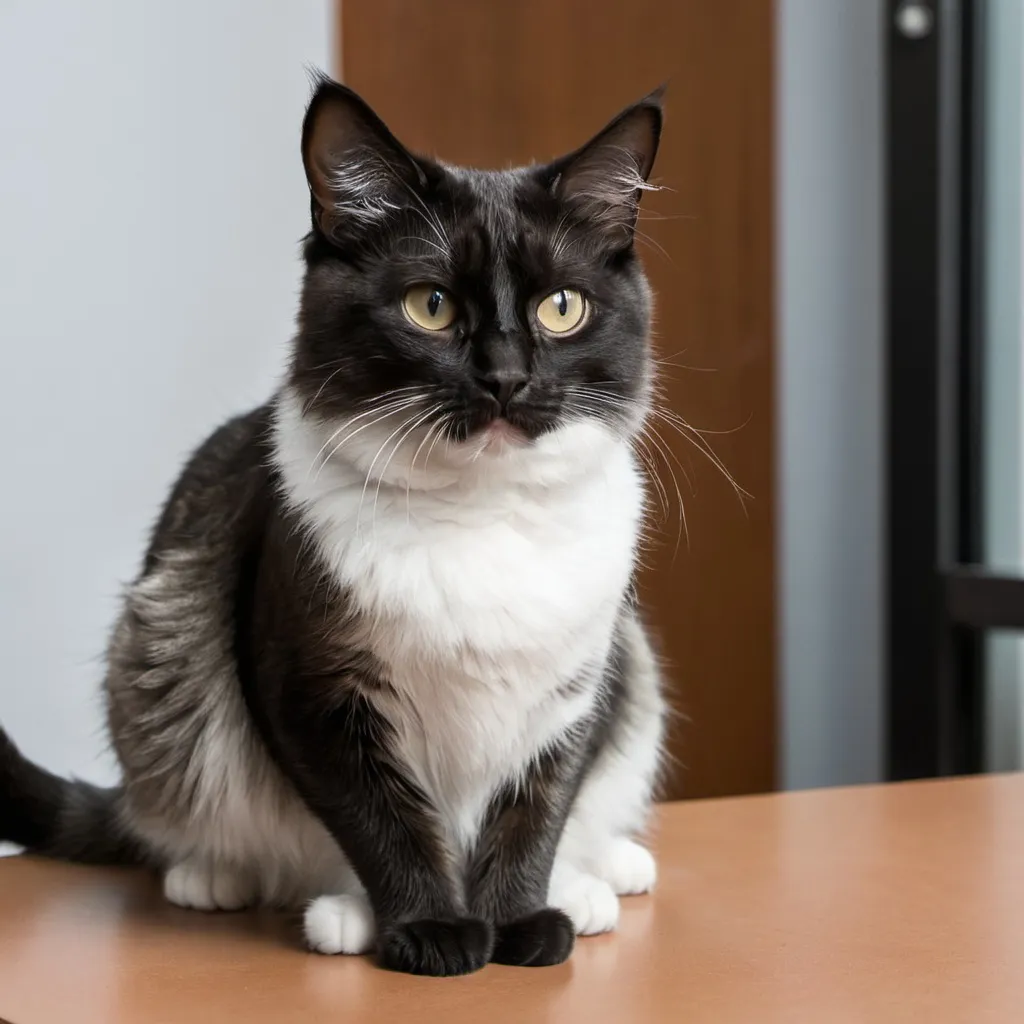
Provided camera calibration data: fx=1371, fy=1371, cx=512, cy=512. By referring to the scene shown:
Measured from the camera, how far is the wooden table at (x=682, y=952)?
0.95 meters

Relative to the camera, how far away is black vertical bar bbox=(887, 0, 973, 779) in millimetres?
2447

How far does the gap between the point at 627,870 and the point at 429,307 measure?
56cm

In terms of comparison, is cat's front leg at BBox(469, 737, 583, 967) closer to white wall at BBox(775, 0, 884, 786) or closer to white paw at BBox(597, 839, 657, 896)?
white paw at BBox(597, 839, 657, 896)

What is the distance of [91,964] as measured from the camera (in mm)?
1039

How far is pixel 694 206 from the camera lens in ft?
8.61

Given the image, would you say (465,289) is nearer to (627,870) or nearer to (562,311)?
(562,311)

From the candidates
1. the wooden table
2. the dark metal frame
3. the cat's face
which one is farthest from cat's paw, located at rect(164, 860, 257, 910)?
the dark metal frame

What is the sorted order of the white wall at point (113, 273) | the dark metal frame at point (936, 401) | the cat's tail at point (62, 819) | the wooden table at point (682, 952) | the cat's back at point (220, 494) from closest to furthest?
the wooden table at point (682, 952)
the cat's back at point (220, 494)
the cat's tail at point (62, 819)
the white wall at point (113, 273)
the dark metal frame at point (936, 401)

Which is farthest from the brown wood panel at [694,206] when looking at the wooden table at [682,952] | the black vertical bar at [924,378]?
the wooden table at [682,952]

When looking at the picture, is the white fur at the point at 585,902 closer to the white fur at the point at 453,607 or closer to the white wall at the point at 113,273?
the white fur at the point at 453,607

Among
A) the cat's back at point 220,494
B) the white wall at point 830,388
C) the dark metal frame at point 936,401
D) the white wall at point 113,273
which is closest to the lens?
the cat's back at point 220,494

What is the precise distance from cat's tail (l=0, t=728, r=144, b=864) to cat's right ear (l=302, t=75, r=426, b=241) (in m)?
0.62

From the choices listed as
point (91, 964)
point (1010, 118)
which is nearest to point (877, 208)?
point (1010, 118)

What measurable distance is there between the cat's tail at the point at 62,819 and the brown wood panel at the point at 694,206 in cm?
130
